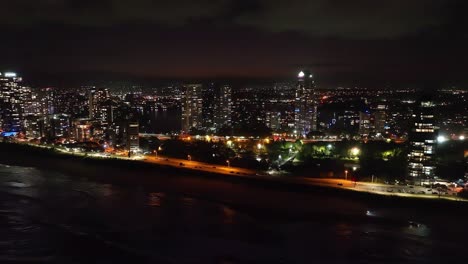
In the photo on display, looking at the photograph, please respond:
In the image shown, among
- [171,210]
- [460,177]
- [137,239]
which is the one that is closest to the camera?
[137,239]

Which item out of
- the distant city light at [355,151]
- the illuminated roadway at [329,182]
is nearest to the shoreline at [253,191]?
the illuminated roadway at [329,182]

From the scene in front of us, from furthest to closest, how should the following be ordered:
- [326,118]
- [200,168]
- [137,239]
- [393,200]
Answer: [326,118]
[200,168]
[393,200]
[137,239]

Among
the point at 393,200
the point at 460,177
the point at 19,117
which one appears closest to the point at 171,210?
the point at 393,200

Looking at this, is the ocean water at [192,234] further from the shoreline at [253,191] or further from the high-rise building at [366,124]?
the high-rise building at [366,124]

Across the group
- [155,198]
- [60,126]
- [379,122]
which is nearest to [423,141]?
[155,198]

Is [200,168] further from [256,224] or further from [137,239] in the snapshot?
[137,239]

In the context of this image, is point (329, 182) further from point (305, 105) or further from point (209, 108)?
point (209, 108)

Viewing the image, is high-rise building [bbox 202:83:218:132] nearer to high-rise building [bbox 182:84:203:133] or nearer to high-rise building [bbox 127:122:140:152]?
high-rise building [bbox 182:84:203:133]
